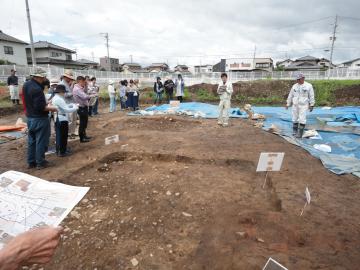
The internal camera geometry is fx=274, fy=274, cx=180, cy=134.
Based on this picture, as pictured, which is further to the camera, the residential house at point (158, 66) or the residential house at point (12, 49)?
the residential house at point (158, 66)

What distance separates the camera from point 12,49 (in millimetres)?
30125

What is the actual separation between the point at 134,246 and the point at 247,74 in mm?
29500

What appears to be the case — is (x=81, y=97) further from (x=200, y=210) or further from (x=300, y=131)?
(x=300, y=131)

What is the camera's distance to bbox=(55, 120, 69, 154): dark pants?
217 inches

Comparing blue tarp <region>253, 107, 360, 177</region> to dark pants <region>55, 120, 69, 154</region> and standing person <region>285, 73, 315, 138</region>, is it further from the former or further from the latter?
dark pants <region>55, 120, 69, 154</region>

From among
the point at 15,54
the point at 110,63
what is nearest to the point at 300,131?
the point at 15,54

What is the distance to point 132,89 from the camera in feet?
41.8

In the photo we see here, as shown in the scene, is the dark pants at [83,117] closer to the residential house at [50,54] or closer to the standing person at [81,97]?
the standing person at [81,97]

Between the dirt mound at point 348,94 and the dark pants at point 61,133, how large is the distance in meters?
16.5

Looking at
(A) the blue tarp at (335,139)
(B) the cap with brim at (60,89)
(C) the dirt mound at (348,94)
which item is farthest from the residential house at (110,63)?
(B) the cap with brim at (60,89)

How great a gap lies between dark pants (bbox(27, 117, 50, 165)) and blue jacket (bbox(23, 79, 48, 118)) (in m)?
0.12

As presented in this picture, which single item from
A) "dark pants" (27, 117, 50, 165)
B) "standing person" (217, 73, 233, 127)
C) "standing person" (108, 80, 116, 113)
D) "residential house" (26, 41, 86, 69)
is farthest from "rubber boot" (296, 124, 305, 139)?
"residential house" (26, 41, 86, 69)

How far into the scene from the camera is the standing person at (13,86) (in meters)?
12.9

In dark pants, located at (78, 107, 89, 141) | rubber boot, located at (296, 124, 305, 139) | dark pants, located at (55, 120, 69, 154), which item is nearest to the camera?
dark pants, located at (55, 120, 69, 154)
